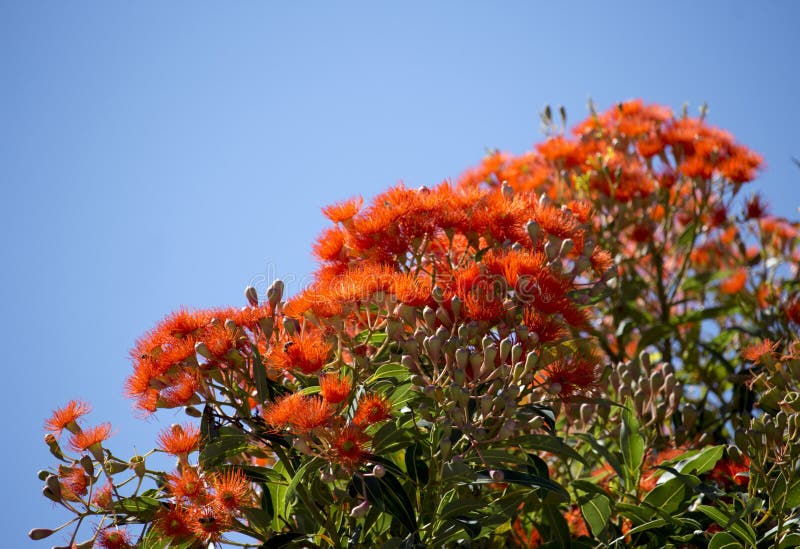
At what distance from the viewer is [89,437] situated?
2.43 m

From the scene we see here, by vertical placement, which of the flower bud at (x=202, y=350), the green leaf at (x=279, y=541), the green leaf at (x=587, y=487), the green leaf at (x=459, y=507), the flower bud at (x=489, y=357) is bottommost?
the green leaf at (x=459, y=507)

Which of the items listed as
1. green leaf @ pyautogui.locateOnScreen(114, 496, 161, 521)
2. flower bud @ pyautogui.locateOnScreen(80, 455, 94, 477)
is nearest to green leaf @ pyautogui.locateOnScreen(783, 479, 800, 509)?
green leaf @ pyautogui.locateOnScreen(114, 496, 161, 521)

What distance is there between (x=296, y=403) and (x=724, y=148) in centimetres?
294

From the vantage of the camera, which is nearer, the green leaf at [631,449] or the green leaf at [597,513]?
the green leaf at [597,513]

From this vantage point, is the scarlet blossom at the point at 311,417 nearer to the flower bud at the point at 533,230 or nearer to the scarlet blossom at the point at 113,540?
the scarlet blossom at the point at 113,540

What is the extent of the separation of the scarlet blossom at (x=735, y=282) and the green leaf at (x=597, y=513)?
2230 millimetres

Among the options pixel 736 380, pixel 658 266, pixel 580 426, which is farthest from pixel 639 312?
pixel 580 426

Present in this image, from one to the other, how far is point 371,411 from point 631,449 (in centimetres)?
113

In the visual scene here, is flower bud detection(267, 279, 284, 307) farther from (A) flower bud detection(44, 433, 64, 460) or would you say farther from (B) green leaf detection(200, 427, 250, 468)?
(A) flower bud detection(44, 433, 64, 460)

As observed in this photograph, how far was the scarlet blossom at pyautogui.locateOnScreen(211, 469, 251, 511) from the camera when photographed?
2268 mm

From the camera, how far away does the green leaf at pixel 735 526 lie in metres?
2.57

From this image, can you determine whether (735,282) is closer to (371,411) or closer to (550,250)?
(550,250)

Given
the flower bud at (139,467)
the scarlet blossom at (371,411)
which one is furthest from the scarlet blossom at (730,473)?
the flower bud at (139,467)

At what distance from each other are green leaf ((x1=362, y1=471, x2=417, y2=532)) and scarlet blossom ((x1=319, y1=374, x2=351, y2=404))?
0.78 feet
